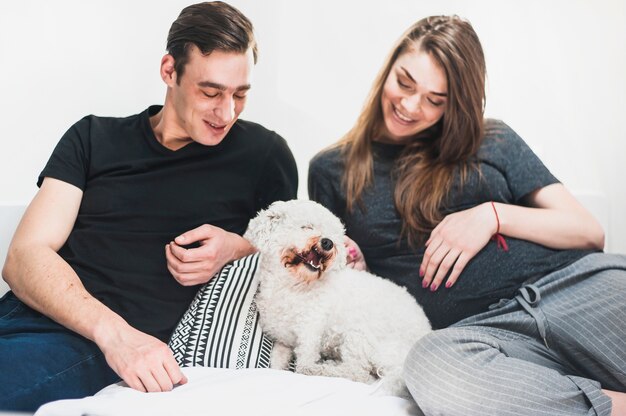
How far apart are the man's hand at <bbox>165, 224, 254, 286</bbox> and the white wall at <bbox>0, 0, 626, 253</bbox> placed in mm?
453

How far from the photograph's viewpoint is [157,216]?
1.45m

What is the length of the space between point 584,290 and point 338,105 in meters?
0.84

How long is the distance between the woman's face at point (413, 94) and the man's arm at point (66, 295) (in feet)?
2.62

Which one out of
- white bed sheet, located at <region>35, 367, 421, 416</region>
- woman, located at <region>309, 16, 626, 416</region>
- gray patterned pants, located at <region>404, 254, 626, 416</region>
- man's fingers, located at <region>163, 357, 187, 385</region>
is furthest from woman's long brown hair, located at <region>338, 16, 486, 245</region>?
man's fingers, located at <region>163, 357, 187, 385</region>

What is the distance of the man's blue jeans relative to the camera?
3.66 feet

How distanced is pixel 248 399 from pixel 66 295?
46cm

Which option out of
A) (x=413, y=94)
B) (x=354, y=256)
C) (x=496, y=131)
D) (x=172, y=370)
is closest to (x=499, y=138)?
(x=496, y=131)

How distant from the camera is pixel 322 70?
5.71ft

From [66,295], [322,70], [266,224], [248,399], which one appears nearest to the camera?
[248,399]

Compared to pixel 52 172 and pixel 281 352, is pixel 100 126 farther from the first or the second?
pixel 281 352

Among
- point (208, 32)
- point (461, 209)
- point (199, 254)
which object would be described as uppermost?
point (208, 32)

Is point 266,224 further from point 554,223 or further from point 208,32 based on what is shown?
point 554,223

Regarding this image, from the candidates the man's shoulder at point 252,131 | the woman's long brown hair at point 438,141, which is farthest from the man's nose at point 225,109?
the woman's long brown hair at point 438,141

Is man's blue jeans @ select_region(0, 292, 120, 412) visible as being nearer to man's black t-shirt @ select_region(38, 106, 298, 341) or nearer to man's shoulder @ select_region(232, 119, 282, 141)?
man's black t-shirt @ select_region(38, 106, 298, 341)
